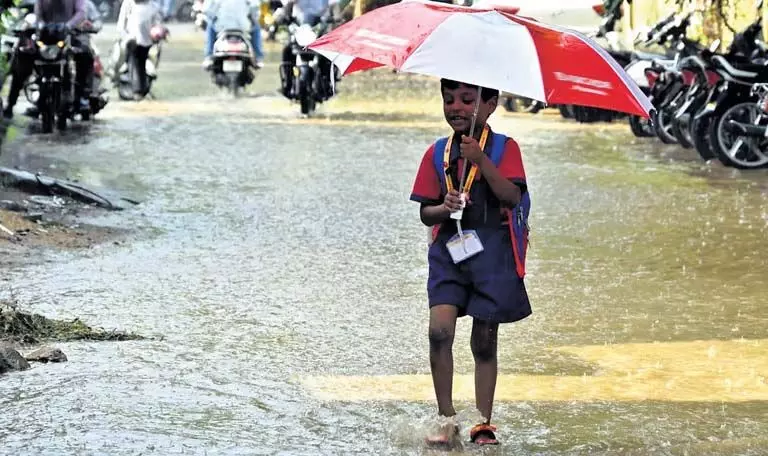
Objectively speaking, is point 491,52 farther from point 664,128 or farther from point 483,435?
point 664,128

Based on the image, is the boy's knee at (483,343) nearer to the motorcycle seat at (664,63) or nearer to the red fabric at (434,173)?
the red fabric at (434,173)

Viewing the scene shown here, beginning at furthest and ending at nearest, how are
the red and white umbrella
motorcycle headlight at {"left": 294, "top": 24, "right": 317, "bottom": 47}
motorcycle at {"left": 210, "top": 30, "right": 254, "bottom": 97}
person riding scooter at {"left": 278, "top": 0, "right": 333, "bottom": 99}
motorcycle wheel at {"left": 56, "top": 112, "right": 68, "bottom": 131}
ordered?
1. motorcycle at {"left": 210, "top": 30, "right": 254, "bottom": 97}
2. person riding scooter at {"left": 278, "top": 0, "right": 333, "bottom": 99}
3. motorcycle headlight at {"left": 294, "top": 24, "right": 317, "bottom": 47}
4. motorcycle wheel at {"left": 56, "top": 112, "right": 68, "bottom": 131}
5. the red and white umbrella

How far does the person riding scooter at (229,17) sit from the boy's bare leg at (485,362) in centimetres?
1759

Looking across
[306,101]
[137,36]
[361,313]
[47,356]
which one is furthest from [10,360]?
[137,36]

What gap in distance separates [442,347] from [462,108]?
2.73ft

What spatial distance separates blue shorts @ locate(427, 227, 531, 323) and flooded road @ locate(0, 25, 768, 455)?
1.53 feet

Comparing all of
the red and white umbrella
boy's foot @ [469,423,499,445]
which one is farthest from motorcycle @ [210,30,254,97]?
boy's foot @ [469,423,499,445]

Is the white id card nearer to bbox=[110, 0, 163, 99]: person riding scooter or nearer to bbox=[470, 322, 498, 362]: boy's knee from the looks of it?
bbox=[470, 322, 498, 362]: boy's knee

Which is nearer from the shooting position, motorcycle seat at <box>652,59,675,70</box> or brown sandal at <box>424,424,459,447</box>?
brown sandal at <box>424,424,459,447</box>

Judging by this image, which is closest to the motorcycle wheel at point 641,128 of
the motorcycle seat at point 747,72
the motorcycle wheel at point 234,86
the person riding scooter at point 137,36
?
→ the motorcycle seat at point 747,72

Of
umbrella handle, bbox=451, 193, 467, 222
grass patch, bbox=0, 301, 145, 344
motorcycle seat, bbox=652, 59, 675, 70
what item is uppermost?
umbrella handle, bbox=451, 193, 467, 222

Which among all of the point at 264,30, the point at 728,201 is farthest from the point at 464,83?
the point at 264,30

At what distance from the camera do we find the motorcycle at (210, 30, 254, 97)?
2308 cm

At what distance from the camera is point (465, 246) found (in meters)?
5.79
